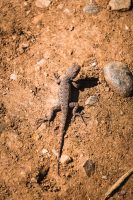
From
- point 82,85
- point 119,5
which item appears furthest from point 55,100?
point 119,5

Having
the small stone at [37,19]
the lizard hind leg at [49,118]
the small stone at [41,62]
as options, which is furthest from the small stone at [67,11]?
the lizard hind leg at [49,118]

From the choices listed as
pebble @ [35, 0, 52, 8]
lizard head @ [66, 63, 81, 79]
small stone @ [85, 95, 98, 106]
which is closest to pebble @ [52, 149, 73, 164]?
small stone @ [85, 95, 98, 106]

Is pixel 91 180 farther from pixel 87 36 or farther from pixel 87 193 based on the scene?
pixel 87 36

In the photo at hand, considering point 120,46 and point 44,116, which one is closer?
point 44,116

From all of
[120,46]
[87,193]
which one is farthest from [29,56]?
[87,193]

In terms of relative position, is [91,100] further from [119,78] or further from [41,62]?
[41,62]

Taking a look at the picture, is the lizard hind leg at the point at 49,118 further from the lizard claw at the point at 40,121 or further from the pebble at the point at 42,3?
the pebble at the point at 42,3

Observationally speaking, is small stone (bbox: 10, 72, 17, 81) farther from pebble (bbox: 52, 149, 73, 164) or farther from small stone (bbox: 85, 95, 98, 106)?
pebble (bbox: 52, 149, 73, 164)
